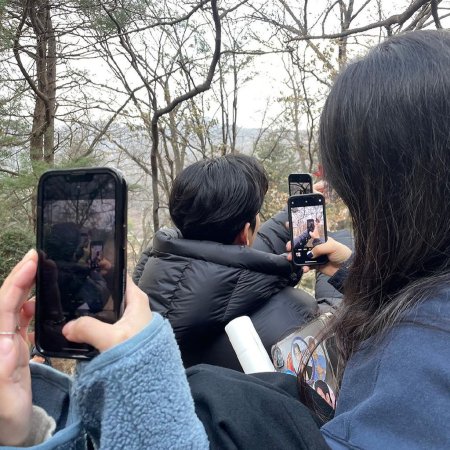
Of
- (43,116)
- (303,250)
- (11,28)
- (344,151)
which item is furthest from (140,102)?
(344,151)

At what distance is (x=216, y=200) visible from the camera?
157 centimetres

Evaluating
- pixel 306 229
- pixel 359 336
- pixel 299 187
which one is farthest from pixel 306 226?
pixel 359 336

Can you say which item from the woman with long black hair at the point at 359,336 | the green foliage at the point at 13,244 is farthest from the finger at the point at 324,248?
the green foliage at the point at 13,244

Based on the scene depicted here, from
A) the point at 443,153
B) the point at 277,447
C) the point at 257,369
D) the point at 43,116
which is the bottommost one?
the point at 257,369

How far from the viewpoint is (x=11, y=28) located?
4.48m

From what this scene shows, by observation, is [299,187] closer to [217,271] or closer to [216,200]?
[216,200]

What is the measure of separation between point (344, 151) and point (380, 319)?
27 cm

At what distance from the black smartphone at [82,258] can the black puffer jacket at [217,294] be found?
83cm

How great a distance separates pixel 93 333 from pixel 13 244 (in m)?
4.46

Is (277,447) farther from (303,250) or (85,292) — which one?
(303,250)

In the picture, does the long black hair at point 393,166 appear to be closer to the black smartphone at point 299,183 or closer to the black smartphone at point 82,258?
the black smartphone at point 82,258

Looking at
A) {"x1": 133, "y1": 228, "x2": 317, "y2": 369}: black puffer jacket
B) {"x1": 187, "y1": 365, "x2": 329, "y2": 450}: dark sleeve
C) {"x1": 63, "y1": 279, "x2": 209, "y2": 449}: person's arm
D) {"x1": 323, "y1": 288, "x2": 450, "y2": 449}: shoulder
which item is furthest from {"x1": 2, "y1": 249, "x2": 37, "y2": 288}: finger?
{"x1": 133, "y1": 228, "x2": 317, "y2": 369}: black puffer jacket

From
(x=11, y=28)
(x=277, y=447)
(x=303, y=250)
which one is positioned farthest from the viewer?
(x=11, y=28)

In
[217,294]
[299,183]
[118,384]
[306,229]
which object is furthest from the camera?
[299,183]
